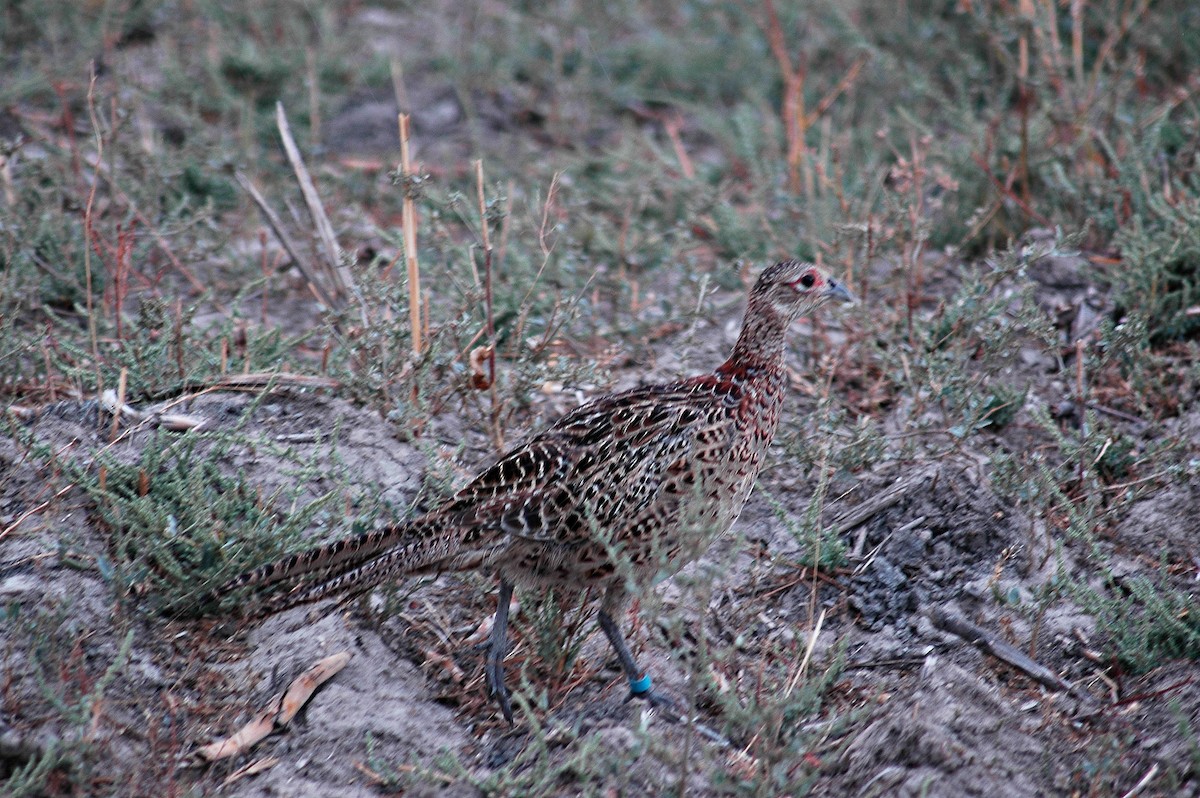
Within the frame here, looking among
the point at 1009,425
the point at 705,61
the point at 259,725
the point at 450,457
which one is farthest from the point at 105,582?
the point at 705,61

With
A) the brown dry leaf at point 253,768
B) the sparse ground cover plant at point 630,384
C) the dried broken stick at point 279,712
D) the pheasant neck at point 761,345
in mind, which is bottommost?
the brown dry leaf at point 253,768

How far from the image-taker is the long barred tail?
3809 millimetres

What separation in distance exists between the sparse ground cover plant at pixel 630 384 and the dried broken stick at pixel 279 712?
0.04m

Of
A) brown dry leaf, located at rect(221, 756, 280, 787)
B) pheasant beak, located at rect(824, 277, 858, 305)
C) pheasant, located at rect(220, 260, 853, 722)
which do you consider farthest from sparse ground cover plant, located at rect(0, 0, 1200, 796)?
pheasant beak, located at rect(824, 277, 858, 305)

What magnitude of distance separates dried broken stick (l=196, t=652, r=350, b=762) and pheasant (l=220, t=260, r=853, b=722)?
0.22 m

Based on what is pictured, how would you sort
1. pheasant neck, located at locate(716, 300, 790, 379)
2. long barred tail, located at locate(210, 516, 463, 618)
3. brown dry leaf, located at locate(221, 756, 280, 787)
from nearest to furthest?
brown dry leaf, located at locate(221, 756, 280, 787)
long barred tail, located at locate(210, 516, 463, 618)
pheasant neck, located at locate(716, 300, 790, 379)

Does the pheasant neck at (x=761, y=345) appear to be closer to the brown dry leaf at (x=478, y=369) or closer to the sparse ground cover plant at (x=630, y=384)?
the sparse ground cover plant at (x=630, y=384)

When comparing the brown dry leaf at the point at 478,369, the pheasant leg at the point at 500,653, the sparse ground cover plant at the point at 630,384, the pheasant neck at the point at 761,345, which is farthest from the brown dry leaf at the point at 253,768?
the pheasant neck at the point at 761,345

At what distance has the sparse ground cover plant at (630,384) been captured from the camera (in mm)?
3619

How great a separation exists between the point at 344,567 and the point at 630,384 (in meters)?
1.97

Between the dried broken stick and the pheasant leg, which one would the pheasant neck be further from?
the dried broken stick

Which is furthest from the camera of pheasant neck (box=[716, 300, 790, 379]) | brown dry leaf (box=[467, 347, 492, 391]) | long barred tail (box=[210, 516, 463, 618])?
brown dry leaf (box=[467, 347, 492, 391])

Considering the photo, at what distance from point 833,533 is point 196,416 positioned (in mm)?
2365

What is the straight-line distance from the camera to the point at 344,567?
3.88 meters
